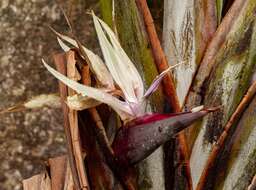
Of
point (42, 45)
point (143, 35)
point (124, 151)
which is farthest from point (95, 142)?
point (42, 45)

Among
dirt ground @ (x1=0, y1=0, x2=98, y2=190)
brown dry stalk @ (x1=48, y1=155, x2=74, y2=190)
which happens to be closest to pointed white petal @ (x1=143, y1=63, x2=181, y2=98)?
brown dry stalk @ (x1=48, y1=155, x2=74, y2=190)

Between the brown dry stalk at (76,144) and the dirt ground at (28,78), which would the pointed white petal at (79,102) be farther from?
the dirt ground at (28,78)

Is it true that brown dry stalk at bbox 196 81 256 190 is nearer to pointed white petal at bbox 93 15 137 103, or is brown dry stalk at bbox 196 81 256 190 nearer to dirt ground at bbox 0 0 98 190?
pointed white petal at bbox 93 15 137 103

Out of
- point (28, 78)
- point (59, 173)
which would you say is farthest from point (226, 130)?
point (28, 78)

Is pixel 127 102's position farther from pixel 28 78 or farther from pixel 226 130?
pixel 28 78

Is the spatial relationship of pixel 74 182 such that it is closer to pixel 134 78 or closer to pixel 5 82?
pixel 134 78
